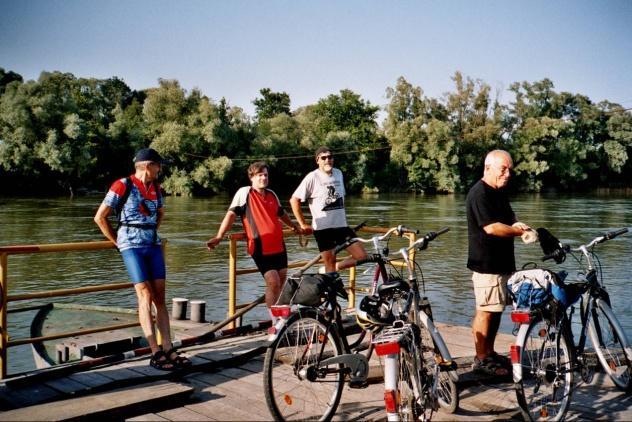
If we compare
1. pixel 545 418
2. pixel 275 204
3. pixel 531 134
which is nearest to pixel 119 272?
pixel 275 204

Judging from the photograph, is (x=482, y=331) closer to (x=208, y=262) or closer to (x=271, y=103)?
(x=208, y=262)

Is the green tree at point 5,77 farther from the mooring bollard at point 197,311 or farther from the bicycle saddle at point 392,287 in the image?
the bicycle saddle at point 392,287

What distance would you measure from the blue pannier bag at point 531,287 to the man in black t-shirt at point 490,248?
0.45 m

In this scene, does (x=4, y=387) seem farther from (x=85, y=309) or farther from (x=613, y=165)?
(x=613, y=165)

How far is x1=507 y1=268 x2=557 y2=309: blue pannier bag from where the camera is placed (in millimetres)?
4145

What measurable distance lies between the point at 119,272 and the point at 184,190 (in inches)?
1578

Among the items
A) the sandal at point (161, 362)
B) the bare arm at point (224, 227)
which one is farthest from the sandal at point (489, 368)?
the bare arm at point (224, 227)

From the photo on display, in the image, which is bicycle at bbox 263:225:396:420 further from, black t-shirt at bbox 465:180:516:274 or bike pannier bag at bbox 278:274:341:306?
Result: black t-shirt at bbox 465:180:516:274

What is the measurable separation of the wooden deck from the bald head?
4.97ft

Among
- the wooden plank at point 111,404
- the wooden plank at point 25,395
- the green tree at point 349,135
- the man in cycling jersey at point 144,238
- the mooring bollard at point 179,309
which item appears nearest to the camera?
the wooden plank at point 111,404

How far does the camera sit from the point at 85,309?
9.99 meters

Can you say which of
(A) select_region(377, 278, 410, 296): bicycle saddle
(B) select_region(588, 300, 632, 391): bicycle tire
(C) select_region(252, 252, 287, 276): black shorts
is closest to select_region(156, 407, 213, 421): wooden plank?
(A) select_region(377, 278, 410, 296): bicycle saddle

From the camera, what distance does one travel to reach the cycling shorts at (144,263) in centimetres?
491

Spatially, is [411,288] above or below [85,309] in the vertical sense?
above
